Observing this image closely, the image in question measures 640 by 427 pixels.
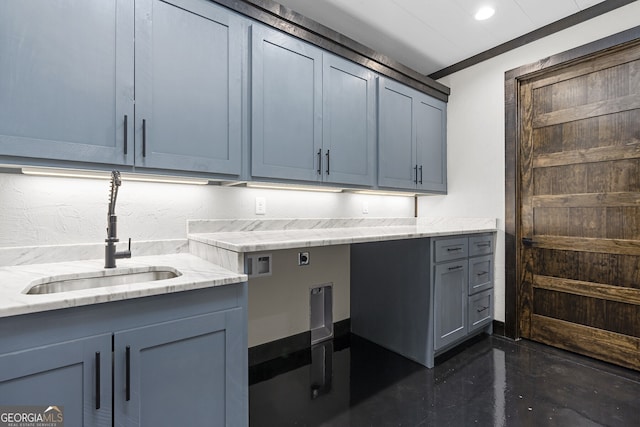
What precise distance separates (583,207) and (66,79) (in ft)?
10.6

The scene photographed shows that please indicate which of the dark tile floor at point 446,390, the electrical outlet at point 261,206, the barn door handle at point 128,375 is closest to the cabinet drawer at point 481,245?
the dark tile floor at point 446,390

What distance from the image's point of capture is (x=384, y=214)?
309cm

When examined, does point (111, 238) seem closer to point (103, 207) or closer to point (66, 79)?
point (103, 207)

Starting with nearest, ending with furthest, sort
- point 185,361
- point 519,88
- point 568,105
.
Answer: point 185,361
point 568,105
point 519,88

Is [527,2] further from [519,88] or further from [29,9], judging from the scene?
[29,9]

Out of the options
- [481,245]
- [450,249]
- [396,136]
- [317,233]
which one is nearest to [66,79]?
[317,233]

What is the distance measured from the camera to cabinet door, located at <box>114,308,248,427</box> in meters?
1.07

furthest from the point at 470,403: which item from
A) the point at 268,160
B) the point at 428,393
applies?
the point at 268,160

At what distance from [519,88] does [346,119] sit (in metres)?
1.58

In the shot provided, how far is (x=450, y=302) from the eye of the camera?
235cm

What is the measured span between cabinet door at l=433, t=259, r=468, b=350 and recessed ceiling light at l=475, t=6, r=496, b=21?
1816mm

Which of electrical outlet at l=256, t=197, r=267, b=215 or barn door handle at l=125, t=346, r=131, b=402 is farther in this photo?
electrical outlet at l=256, t=197, r=267, b=215

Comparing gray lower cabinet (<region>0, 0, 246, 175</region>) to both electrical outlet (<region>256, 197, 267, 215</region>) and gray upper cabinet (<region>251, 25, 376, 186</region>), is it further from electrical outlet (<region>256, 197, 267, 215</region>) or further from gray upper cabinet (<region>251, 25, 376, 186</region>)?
electrical outlet (<region>256, 197, 267, 215</region>)
